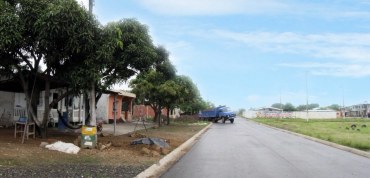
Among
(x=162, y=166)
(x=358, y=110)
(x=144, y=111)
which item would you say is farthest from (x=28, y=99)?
(x=358, y=110)

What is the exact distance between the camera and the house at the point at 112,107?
4059cm

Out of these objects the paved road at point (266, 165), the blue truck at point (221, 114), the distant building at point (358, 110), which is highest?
the distant building at point (358, 110)

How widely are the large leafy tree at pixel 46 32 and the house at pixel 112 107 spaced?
731 inches

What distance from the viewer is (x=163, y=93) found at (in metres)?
40.2

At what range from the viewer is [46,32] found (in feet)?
49.5

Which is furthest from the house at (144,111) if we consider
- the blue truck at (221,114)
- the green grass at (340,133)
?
the green grass at (340,133)

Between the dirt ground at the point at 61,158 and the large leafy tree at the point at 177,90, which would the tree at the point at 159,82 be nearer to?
the large leafy tree at the point at 177,90

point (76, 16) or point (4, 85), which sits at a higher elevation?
point (76, 16)

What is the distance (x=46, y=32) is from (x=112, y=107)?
29142 mm

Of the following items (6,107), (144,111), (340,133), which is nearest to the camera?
(6,107)

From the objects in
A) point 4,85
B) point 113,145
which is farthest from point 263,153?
point 4,85

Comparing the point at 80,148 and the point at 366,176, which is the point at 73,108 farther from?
the point at 366,176

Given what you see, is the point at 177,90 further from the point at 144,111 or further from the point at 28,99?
the point at 28,99

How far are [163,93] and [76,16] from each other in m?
25.1
